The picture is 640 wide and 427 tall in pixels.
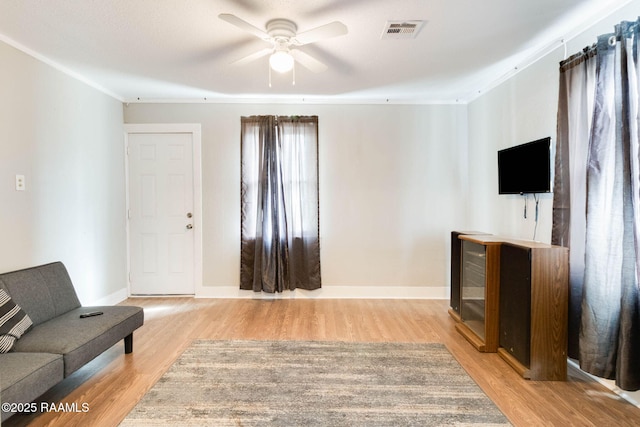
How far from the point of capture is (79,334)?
2.01 m

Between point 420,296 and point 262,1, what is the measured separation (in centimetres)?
354

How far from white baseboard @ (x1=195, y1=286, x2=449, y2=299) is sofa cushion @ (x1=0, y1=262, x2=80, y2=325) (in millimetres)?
1579

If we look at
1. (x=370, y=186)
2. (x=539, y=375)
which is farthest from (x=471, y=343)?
(x=370, y=186)

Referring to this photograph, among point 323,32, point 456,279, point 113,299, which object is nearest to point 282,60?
point 323,32

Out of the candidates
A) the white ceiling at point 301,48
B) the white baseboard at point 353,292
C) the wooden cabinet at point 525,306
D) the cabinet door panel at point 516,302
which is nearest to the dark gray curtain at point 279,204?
the white baseboard at point 353,292

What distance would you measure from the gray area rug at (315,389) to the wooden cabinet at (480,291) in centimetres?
36

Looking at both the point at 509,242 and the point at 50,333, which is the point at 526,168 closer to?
the point at 509,242

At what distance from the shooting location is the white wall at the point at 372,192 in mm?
3941

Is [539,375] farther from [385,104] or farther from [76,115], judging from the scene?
[76,115]

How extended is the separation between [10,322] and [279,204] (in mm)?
2494

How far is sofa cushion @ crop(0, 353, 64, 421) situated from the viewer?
1.48 meters

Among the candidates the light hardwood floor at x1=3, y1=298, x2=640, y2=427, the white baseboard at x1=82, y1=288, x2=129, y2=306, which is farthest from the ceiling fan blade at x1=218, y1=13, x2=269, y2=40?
the white baseboard at x1=82, y1=288, x2=129, y2=306

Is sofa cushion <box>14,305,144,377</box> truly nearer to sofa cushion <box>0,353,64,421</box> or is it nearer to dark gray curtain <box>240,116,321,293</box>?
sofa cushion <box>0,353,64,421</box>

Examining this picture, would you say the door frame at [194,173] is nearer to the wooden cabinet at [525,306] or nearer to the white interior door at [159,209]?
the white interior door at [159,209]
